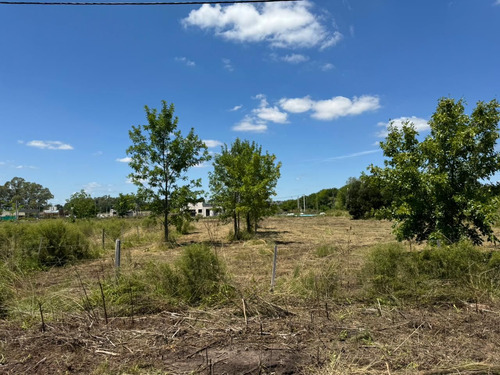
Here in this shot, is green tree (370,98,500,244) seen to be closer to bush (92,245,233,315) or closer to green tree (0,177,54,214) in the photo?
bush (92,245,233,315)

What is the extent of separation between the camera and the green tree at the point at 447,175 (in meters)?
8.61

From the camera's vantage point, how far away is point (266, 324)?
5.34 meters

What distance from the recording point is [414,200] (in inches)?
364

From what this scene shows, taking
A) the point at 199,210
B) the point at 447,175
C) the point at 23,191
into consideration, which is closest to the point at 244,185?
the point at 447,175

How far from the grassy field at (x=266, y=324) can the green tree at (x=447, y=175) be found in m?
1.49

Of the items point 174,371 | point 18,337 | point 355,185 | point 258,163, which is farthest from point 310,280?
point 355,185

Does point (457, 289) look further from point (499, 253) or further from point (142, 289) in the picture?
point (142, 289)

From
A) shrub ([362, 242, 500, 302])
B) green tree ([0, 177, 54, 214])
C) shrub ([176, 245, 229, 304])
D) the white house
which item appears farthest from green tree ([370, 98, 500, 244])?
green tree ([0, 177, 54, 214])

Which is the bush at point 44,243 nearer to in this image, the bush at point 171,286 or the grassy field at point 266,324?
the grassy field at point 266,324

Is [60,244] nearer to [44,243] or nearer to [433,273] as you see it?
[44,243]

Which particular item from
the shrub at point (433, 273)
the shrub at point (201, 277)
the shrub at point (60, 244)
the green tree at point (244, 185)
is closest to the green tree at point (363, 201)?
the green tree at point (244, 185)

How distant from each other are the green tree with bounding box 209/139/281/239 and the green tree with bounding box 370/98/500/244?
1116 cm

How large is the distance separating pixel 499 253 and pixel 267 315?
4984 millimetres

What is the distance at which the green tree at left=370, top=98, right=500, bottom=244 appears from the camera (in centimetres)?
861
